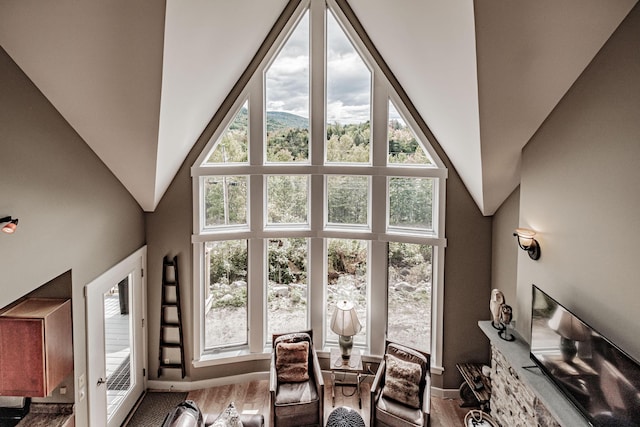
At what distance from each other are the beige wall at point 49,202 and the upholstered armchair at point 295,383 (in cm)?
193

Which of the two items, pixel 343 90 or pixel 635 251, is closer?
pixel 635 251

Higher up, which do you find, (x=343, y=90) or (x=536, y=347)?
(x=343, y=90)

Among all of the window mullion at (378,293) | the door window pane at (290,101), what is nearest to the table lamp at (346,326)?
the window mullion at (378,293)

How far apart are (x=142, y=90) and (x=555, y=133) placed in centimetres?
344

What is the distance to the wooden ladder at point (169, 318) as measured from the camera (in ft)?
18.9

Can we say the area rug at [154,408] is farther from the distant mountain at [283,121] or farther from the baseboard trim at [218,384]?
the distant mountain at [283,121]

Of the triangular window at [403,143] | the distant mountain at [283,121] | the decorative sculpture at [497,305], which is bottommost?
the decorative sculpture at [497,305]

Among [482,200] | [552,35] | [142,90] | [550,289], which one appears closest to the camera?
[552,35]

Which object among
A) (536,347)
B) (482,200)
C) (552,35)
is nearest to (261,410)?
(536,347)

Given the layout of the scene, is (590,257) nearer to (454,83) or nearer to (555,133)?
(555,133)

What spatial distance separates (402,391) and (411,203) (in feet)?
7.47

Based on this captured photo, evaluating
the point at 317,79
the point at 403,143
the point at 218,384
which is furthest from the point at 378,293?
the point at 317,79

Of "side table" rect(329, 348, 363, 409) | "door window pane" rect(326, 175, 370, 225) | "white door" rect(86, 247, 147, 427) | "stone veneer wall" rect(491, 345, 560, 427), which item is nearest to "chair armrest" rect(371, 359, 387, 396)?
"side table" rect(329, 348, 363, 409)

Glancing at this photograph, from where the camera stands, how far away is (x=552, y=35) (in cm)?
312
